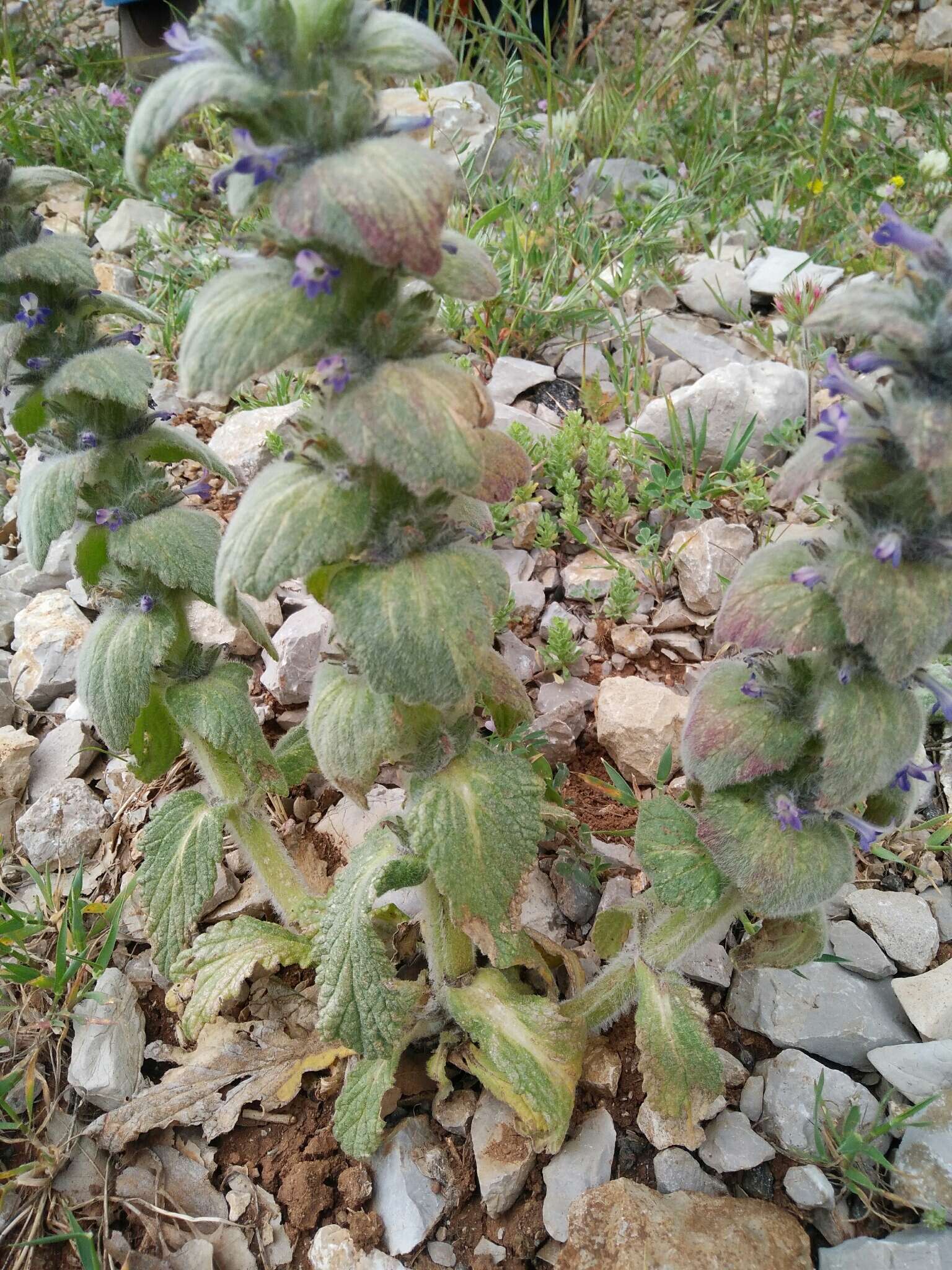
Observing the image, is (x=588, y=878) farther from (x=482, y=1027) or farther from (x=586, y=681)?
(x=586, y=681)

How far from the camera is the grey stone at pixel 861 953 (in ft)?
7.43

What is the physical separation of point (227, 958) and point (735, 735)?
1.28 metres

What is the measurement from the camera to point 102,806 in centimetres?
273

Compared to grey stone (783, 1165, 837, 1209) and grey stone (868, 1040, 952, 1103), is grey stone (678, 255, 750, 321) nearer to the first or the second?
grey stone (868, 1040, 952, 1103)

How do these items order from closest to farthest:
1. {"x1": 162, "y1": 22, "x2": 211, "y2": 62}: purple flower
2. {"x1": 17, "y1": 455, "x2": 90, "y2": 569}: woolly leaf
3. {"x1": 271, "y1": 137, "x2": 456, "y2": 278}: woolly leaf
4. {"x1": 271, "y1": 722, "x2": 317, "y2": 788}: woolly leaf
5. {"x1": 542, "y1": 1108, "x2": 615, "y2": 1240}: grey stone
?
{"x1": 271, "y1": 137, "x2": 456, "y2": 278}: woolly leaf → {"x1": 162, "y1": 22, "x2": 211, "y2": 62}: purple flower → {"x1": 17, "y1": 455, "x2": 90, "y2": 569}: woolly leaf → {"x1": 542, "y1": 1108, "x2": 615, "y2": 1240}: grey stone → {"x1": 271, "y1": 722, "x2": 317, "y2": 788}: woolly leaf

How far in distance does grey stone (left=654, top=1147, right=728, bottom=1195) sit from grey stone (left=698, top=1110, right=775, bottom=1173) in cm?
3

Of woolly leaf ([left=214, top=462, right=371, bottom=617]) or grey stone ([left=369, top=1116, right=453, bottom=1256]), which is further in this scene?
grey stone ([left=369, top=1116, right=453, bottom=1256])

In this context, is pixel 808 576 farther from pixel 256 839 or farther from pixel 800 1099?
pixel 256 839

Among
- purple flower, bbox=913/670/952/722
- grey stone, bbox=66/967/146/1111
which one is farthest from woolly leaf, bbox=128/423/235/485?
purple flower, bbox=913/670/952/722

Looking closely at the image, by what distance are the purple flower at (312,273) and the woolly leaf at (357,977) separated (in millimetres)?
1022

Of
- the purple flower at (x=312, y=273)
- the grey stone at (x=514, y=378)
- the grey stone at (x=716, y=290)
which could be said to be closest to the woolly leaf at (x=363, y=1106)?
the purple flower at (x=312, y=273)

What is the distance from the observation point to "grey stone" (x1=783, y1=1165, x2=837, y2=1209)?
6.35ft

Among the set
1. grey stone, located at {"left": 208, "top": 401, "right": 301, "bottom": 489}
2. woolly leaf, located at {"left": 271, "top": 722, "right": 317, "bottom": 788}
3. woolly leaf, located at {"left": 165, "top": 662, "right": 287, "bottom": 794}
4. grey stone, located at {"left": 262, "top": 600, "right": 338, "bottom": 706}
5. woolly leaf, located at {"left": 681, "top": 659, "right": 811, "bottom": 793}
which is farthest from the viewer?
grey stone, located at {"left": 208, "top": 401, "right": 301, "bottom": 489}

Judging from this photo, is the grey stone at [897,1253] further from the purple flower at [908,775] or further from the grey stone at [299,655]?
the grey stone at [299,655]
